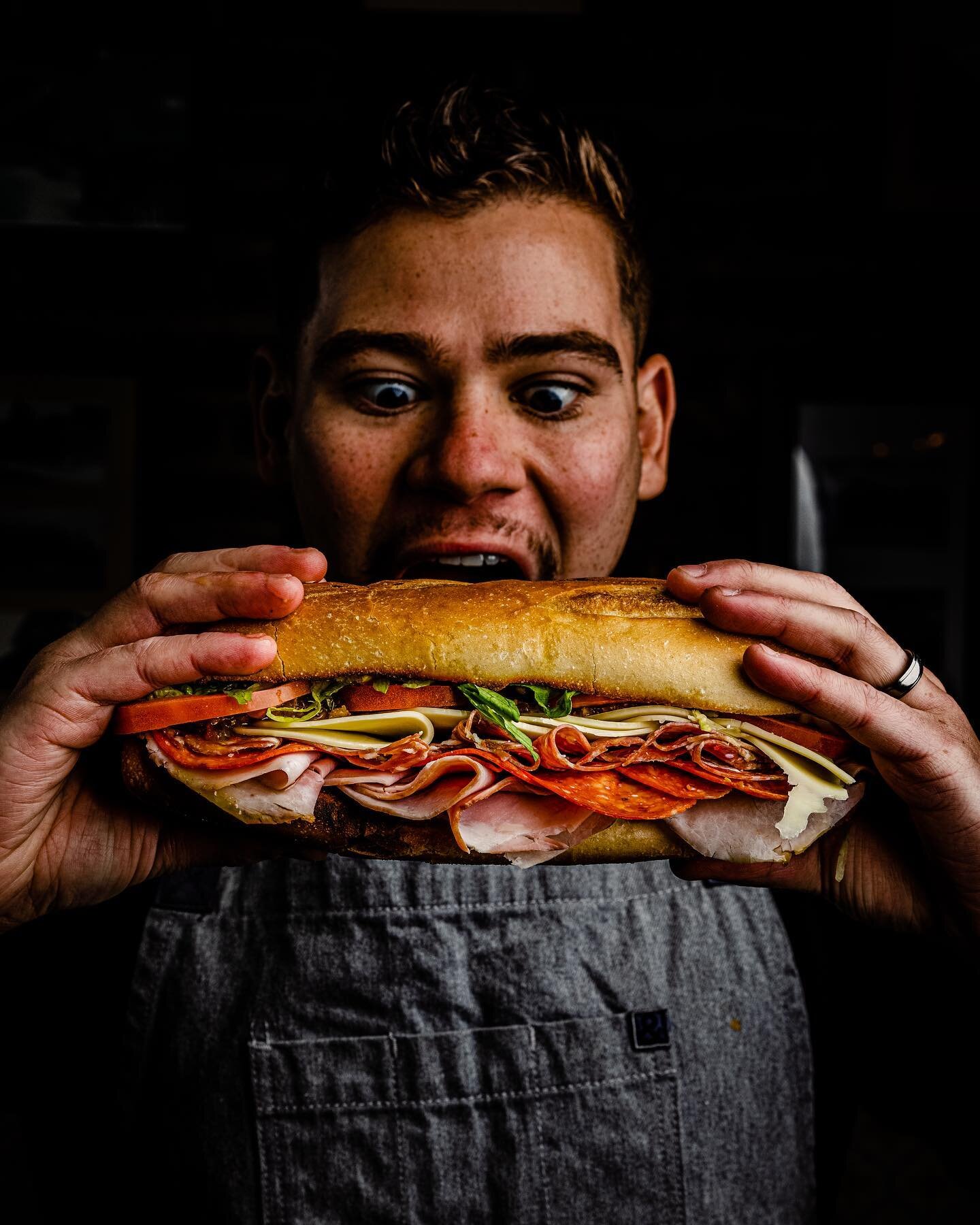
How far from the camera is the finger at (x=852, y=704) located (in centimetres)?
156

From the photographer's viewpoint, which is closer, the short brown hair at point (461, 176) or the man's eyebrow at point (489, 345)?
the man's eyebrow at point (489, 345)

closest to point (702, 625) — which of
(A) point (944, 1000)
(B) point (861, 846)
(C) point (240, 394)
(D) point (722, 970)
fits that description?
(B) point (861, 846)

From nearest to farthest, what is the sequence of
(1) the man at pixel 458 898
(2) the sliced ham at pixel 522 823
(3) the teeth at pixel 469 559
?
(2) the sliced ham at pixel 522 823, (1) the man at pixel 458 898, (3) the teeth at pixel 469 559

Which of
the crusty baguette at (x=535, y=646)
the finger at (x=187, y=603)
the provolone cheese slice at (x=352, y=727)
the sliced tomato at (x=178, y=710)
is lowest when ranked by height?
the provolone cheese slice at (x=352, y=727)

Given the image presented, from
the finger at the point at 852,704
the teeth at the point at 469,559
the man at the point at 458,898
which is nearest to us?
the finger at the point at 852,704

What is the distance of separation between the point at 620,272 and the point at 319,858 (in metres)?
1.61

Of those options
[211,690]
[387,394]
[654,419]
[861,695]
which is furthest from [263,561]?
[654,419]

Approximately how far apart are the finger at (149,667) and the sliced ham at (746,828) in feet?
2.68

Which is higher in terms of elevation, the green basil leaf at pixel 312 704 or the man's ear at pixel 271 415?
the man's ear at pixel 271 415

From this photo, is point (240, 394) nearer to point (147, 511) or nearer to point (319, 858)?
point (147, 511)

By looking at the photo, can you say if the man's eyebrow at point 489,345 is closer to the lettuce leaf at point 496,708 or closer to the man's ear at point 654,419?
the man's ear at point 654,419

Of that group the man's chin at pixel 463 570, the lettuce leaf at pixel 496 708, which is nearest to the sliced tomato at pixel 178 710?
the lettuce leaf at pixel 496 708

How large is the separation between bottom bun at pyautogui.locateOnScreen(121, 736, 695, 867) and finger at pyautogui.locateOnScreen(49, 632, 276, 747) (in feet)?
0.44

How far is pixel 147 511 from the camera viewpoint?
14.4ft
